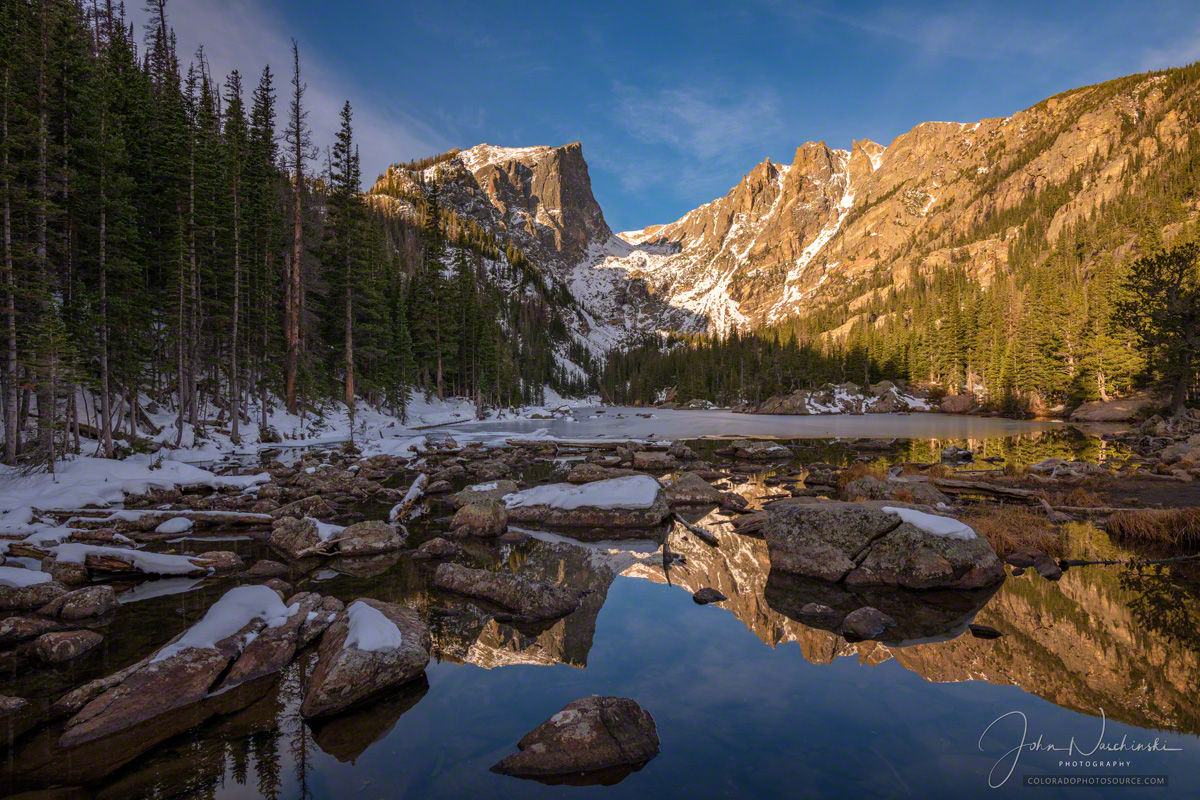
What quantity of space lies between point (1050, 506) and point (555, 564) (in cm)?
1228

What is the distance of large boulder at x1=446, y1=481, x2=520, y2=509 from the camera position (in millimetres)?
13645

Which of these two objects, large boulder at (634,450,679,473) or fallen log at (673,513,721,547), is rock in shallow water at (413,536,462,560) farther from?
large boulder at (634,450,679,473)

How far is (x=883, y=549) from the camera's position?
27.8 ft

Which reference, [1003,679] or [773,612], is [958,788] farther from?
[773,612]

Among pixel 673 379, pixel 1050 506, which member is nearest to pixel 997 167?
pixel 673 379

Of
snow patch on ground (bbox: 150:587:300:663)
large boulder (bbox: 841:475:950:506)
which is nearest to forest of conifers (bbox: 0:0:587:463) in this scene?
snow patch on ground (bbox: 150:587:300:663)

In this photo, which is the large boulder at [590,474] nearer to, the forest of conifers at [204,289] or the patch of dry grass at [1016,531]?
the patch of dry grass at [1016,531]

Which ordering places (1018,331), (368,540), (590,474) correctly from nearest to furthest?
(368,540) → (590,474) → (1018,331)

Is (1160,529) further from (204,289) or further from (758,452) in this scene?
(204,289)

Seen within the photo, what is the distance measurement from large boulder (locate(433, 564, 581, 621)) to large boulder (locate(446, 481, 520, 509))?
4.64 meters

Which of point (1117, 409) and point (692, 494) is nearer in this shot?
point (692, 494)

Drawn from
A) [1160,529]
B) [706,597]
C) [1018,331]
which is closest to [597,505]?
[706,597]

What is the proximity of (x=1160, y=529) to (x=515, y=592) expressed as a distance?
42.2 ft

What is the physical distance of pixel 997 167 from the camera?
591ft
